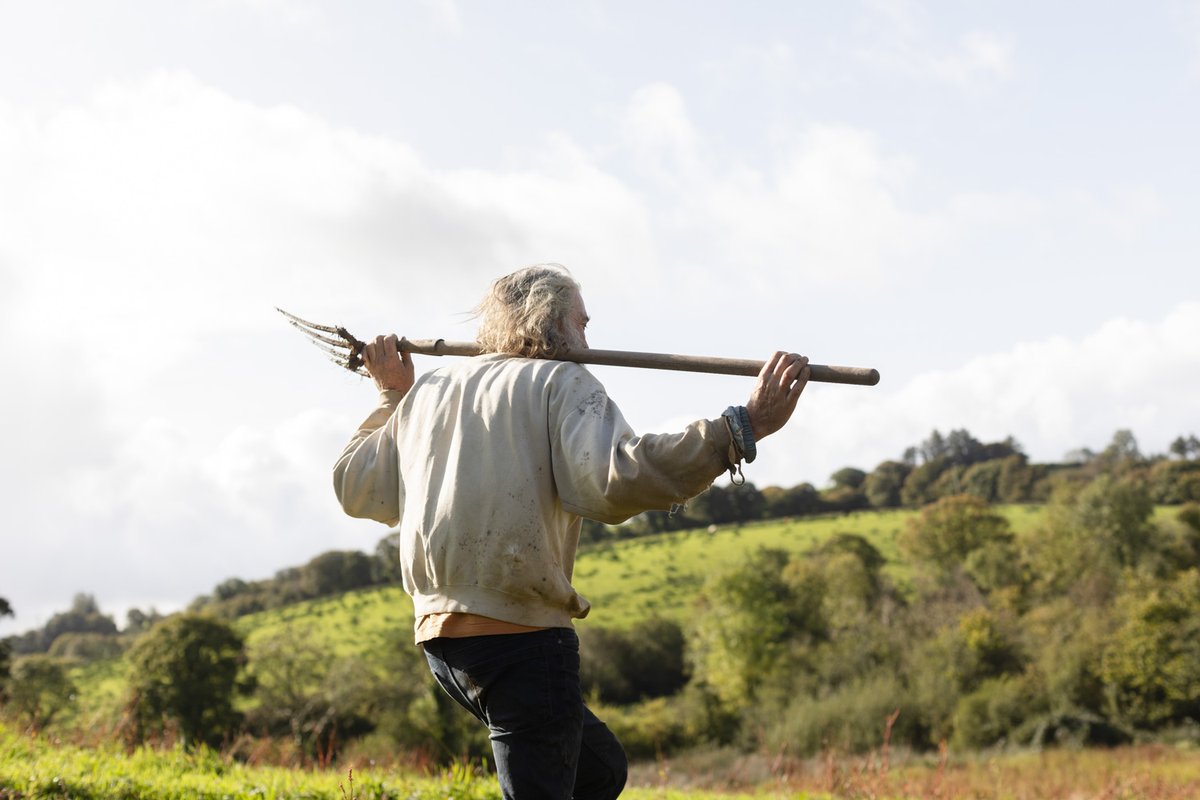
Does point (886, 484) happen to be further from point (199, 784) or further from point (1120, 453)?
point (199, 784)

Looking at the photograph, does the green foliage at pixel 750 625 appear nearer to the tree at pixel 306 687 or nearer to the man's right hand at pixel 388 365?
the tree at pixel 306 687

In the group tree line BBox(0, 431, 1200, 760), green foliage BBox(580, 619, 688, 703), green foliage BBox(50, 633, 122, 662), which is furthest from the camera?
green foliage BBox(50, 633, 122, 662)

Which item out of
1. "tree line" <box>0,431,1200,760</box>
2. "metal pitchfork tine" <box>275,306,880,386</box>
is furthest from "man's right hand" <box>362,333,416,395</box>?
"tree line" <box>0,431,1200,760</box>

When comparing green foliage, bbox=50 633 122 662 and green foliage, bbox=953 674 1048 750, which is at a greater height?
green foliage, bbox=50 633 122 662

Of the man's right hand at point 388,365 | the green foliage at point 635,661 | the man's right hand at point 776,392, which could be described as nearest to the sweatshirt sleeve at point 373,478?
the man's right hand at point 388,365

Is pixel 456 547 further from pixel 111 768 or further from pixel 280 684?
pixel 280 684

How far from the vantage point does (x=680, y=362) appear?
4.09 meters

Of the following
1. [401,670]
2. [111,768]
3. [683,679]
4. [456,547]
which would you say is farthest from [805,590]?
[456,547]

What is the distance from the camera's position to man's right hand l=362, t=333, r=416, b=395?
4.39 m

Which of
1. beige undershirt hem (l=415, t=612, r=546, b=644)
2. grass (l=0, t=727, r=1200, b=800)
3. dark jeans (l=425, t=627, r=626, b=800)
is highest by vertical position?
beige undershirt hem (l=415, t=612, r=546, b=644)

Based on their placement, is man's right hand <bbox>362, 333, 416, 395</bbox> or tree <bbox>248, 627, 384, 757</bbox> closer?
man's right hand <bbox>362, 333, 416, 395</bbox>

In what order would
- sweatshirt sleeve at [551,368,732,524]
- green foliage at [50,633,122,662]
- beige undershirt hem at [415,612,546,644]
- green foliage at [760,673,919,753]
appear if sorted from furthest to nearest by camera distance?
1. green foliage at [50,633,122,662]
2. green foliage at [760,673,919,753]
3. beige undershirt hem at [415,612,546,644]
4. sweatshirt sleeve at [551,368,732,524]

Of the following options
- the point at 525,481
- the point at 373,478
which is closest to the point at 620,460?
the point at 525,481

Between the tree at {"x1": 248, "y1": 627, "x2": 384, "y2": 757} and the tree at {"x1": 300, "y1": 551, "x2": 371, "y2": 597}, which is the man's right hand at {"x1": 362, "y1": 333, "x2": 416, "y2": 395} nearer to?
the tree at {"x1": 248, "y1": 627, "x2": 384, "y2": 757}
